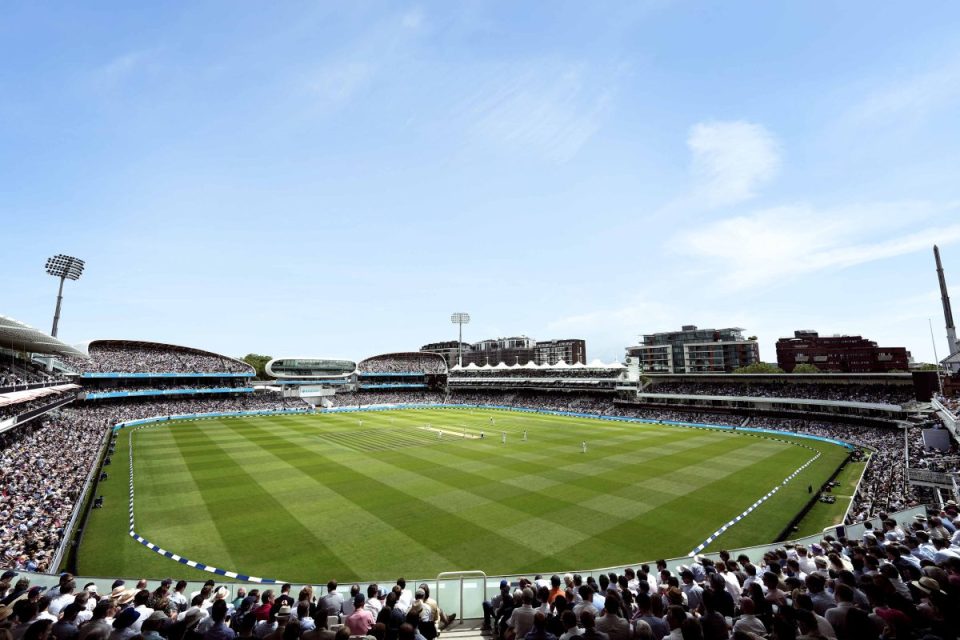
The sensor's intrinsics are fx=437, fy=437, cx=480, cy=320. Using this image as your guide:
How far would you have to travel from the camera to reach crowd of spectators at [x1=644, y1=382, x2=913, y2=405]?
40.6m

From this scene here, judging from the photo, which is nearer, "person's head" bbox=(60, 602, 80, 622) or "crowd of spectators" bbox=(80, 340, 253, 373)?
"person's head" bbox=(60, 602, 80, 622)

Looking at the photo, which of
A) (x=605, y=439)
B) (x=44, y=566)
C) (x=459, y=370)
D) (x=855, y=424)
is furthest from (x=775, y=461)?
(x=459, y=370)

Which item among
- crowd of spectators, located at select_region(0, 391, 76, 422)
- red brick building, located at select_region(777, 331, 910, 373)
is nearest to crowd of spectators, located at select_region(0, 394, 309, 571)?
crowd of spectators, located at select_region(0, 391, 76, 422)

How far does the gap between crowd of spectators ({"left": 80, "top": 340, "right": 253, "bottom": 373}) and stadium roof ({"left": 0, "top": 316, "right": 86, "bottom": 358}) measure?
19243 millimetres

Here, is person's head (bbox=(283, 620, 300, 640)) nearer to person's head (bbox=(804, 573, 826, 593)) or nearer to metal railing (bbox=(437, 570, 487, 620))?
metal railing (bbox=(437, 570, 487, 620))

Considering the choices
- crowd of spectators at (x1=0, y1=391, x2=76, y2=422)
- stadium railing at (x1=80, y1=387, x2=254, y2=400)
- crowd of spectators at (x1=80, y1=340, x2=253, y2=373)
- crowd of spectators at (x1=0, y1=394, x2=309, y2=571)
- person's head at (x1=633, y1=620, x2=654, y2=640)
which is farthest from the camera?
crowd of spectators at (x1=80, y1=340, x2=253, y2=373)

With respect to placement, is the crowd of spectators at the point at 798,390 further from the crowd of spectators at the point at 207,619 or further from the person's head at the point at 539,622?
the crowd of spectators at the point at 207,619

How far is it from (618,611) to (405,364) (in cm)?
9870

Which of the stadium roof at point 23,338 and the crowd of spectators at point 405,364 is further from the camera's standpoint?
the crowd of spectators at point 405,364

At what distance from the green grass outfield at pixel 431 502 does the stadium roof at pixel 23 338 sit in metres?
9.81

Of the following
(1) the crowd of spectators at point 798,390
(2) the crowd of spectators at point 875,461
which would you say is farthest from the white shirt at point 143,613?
(1) the crowd of spectators at point 798,390

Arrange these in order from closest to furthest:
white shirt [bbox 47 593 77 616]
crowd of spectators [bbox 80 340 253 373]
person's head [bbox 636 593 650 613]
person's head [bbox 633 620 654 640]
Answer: person's head [bbox 633 620 654 640] < person's head [bbox 636 593 650 613] < white shirt [bbox 47 593 77 616] < crowd of spectators [bbox 80 340 253 373]

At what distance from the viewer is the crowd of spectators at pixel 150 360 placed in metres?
59.5

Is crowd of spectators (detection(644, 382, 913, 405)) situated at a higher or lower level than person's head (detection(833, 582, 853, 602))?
higher
